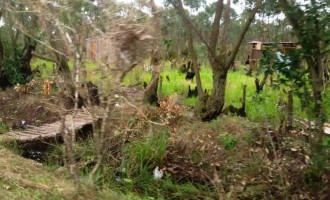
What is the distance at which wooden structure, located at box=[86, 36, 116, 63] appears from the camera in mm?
3551

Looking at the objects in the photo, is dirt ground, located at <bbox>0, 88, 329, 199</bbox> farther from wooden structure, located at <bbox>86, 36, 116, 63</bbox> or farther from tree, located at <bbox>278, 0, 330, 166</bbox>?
wooden structure, located at <bbox>86, 36, 116, 63</bbox>

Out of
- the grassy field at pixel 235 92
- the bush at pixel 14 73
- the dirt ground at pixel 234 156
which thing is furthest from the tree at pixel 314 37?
the bush at pixel 14 73

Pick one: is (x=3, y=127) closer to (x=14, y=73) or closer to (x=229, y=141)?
(x=14, y=73)

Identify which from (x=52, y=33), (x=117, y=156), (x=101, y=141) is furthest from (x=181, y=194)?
(x=52, y=33)

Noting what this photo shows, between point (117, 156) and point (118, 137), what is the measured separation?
0.30 meters

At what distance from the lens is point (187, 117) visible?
27.7 feet

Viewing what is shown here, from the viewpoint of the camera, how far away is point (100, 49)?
12.2ft

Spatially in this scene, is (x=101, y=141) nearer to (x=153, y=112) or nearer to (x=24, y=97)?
(x=153, y=112)

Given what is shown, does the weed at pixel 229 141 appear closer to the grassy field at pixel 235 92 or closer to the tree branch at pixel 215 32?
the grassy field at pixel 235 92

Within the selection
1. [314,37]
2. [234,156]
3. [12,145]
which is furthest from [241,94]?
[314,37]

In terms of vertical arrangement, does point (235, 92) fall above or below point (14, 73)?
below

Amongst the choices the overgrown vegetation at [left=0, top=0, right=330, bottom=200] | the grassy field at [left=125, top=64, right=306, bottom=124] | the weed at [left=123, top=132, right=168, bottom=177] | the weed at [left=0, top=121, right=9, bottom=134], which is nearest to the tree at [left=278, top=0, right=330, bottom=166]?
the overgrown vegetation at [left=0, top=0, right=330, bottom=200]

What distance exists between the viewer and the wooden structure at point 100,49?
3.55 meters

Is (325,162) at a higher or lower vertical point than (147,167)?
higher
